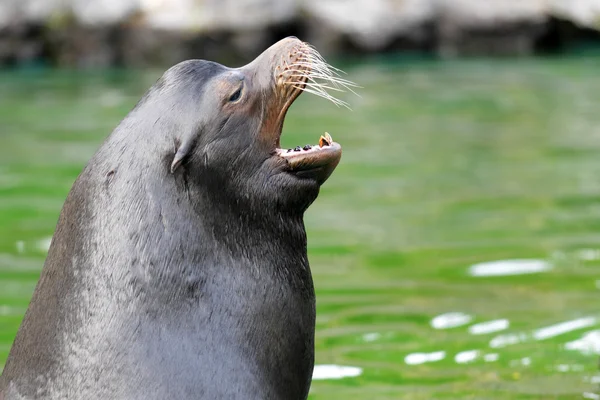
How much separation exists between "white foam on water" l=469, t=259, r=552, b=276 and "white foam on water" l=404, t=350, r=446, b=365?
137 centimetres

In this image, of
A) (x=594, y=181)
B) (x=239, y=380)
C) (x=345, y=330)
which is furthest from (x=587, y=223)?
(x=239, y=380)

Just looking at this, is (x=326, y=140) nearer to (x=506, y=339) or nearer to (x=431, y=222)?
(x=506, y=339)

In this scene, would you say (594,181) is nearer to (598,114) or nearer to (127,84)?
(598,114)

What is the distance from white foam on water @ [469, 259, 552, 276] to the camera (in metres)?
6.64

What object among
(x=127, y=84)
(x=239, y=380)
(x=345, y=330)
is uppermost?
(x=239, y=380)

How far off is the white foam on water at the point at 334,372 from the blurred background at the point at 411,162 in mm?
16

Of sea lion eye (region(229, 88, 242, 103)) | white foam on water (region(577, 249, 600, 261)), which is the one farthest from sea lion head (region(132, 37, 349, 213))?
white foam on water (region(577, 249, 600, 261))

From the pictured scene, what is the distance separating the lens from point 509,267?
6.73 m

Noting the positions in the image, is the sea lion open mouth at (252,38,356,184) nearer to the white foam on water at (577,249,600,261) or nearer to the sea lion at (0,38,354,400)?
the sea lion at (0,38,354,400)

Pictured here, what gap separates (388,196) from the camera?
28.7ft

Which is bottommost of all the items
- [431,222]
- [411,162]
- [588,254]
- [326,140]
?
[411,162]

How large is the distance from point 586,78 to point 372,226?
28.2 ft

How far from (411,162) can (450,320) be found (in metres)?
4.39

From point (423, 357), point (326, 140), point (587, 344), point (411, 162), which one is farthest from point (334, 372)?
point (411, 162)
